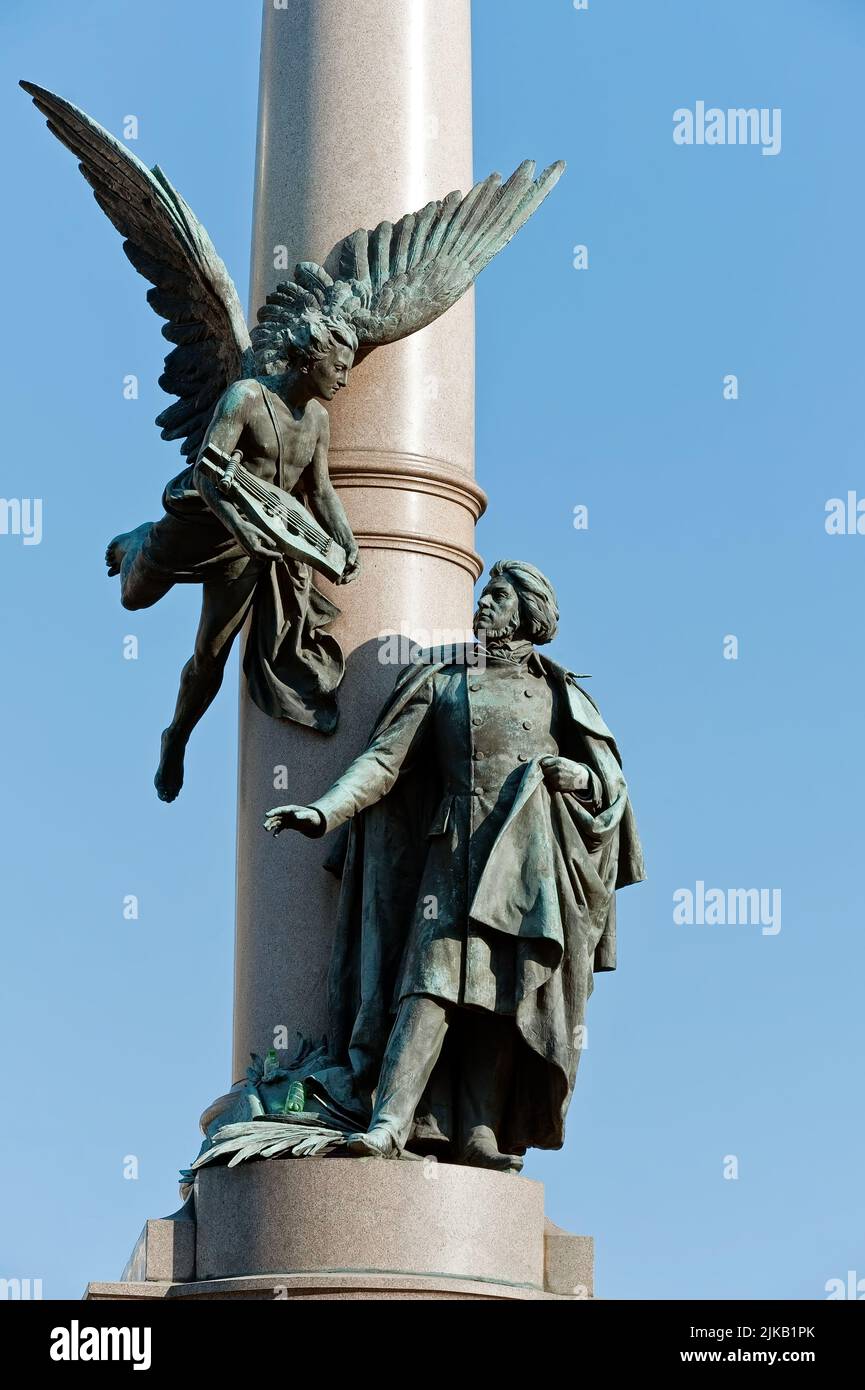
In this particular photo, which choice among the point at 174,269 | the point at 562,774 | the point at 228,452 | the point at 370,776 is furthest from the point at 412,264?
the point at 562,774

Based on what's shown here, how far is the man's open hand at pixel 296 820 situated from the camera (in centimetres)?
1476

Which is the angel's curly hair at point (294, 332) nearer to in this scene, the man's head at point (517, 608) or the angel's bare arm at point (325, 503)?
the angel's bare arm at point (325, 503)

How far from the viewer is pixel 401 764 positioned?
1570 centimetres

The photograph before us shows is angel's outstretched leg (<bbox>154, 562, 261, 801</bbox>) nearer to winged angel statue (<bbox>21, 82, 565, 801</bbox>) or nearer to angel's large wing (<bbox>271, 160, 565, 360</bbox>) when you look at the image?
winged angel statue (<bbox>21, 82, 565, 801</bbox>)

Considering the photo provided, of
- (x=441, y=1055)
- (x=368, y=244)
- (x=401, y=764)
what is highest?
(x=368, y=244)

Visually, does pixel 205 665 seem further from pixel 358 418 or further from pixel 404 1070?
pixel 404 1070

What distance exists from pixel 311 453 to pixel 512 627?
151cm

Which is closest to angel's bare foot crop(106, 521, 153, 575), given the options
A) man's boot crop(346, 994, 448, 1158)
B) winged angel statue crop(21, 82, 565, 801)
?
winged angel statue crop(21, 82, 565, 801)

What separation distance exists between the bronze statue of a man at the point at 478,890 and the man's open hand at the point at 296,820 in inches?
0.4

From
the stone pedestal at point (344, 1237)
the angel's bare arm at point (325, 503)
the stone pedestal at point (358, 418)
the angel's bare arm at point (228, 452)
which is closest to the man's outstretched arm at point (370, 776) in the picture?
the stone pedestal at point (358, 418)

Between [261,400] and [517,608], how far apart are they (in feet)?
5.93
